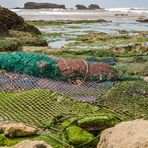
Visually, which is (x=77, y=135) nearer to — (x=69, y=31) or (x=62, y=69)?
(x=62, y=69)

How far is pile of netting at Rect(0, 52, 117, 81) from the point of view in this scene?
11039mm

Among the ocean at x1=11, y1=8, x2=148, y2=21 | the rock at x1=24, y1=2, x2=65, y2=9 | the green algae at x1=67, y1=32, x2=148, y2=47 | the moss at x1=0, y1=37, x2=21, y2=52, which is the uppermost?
the moss at x1=0, y1=37, x2=21, y2=52

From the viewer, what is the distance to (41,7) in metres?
106

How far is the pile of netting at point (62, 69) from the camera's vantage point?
11.0 metres

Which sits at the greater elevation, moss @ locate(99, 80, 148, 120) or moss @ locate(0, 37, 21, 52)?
moss @ locate(99, 80, 148, 120)

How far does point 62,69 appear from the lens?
11078 millimetres

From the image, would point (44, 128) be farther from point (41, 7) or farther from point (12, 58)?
point (41, 7)

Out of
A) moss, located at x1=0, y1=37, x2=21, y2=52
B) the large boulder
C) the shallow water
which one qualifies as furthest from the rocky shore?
the large boulder

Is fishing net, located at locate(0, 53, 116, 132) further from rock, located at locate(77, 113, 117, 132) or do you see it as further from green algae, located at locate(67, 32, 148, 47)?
green algae, located at locate(67, 32, 148, 47)

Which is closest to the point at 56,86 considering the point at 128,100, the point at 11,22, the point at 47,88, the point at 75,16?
the point at 47,88

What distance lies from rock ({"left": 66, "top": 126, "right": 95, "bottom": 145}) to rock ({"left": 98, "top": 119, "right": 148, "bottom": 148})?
29.1 inches

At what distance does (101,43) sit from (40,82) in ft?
46.5

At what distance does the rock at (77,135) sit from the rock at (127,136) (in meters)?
0.74


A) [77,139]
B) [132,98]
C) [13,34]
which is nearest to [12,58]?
[132,98]
